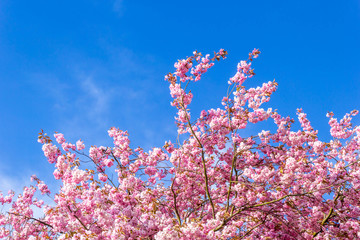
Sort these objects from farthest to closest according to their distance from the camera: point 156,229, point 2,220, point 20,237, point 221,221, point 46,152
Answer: point 2,220 < point 20,237 < point 46,152 < point 221,221 < point 156,229

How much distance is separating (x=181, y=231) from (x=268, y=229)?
4257mm

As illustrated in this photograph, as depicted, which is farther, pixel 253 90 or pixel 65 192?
pixel 253 90

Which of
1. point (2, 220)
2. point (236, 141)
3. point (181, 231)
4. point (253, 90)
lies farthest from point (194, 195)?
point (2, 220)

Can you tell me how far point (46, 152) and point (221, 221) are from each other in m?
5.11

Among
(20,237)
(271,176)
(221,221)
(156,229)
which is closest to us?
(156,229)

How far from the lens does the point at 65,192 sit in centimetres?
745

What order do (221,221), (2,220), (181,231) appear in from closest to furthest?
(181,231)
(221,221)
(2,220)

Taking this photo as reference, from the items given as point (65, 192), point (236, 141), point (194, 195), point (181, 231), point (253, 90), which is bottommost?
point (181, 231)

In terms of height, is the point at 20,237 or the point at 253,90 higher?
the point at 253,90

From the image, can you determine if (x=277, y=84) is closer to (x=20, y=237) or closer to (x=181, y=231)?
(x=181, y=231)

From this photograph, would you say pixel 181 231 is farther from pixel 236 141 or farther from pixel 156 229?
pixel 236 141

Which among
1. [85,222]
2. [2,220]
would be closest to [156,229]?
[85,222]

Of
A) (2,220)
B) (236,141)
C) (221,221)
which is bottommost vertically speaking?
(221,221)

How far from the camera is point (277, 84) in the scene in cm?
959
